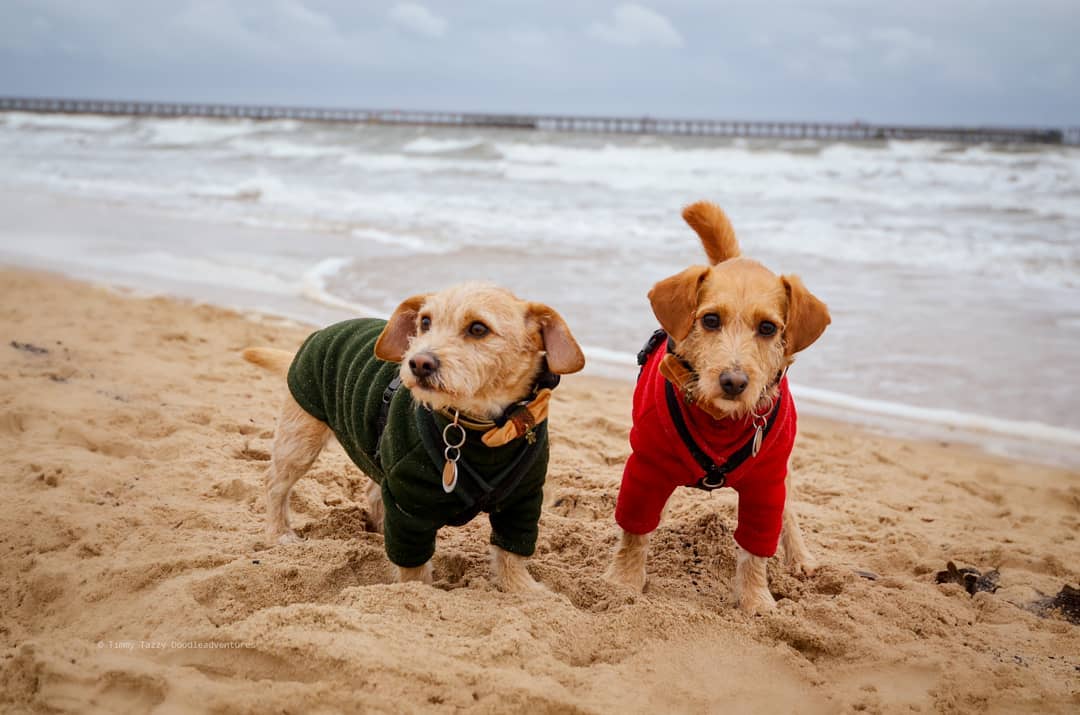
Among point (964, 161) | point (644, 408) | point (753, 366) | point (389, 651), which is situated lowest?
point (389, 651)

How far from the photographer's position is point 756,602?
3.60m

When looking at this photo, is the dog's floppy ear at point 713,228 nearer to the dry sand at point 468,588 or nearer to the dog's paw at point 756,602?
the dry sand at point 468,588

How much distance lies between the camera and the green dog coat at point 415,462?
3.25 m

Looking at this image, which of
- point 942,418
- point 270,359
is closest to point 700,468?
point 270,359

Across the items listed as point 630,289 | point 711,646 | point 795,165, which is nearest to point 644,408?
point 711,646

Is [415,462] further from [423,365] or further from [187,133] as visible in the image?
[187,133]

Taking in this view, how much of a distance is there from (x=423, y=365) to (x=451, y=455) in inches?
15.8

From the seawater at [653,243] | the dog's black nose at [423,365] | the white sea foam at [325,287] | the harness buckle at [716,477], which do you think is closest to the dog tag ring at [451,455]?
the dog's black nose at [423,365]

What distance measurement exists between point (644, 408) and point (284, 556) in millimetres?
1750

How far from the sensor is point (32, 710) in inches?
93.5

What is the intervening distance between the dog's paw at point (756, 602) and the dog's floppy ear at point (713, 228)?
62.9 inches

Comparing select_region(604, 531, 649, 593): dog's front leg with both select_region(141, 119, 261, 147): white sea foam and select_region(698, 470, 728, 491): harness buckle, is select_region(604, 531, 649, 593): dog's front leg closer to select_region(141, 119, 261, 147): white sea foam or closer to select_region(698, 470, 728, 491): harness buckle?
select_region(698, 470, 728, 491): harness buckle

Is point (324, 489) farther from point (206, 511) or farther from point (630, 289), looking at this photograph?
point (630, 289)

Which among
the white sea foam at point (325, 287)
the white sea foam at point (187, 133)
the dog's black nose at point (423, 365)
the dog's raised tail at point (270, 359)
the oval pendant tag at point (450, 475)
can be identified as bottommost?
the white sea foam at point (325, 287)
